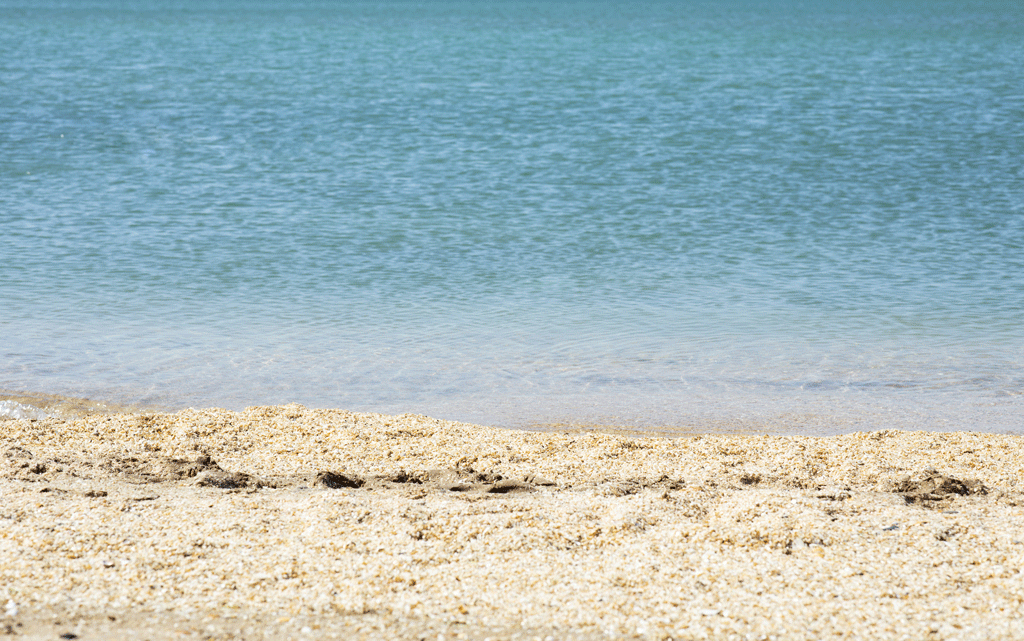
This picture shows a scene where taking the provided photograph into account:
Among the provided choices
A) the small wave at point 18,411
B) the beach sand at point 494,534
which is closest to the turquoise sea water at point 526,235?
the small wave at point 18,411

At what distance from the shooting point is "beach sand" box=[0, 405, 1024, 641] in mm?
3555

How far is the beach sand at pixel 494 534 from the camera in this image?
140 inches

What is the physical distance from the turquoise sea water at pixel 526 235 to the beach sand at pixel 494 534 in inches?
42.9

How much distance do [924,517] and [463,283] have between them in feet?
20.9

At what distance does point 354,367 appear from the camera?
24.9ft

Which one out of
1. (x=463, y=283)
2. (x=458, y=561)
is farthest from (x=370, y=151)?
(x=458, y=561)

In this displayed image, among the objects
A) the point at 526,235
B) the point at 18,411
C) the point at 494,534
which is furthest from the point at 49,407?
the point at 526,235

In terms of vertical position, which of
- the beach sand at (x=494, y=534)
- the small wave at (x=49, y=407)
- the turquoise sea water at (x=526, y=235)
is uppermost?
the beach sand at (x=494, y=534)

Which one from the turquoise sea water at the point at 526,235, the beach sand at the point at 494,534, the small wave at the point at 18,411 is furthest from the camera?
the turquoise sea water at the point at 526,235

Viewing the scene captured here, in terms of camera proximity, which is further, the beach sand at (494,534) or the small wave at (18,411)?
the small wave at (18,411)

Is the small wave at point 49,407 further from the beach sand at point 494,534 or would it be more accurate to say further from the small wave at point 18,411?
the beach sand at point 494,534

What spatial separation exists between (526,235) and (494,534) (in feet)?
27.1

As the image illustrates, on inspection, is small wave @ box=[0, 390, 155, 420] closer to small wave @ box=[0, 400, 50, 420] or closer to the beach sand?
small wave @ box=[0, 400, 50, 420]

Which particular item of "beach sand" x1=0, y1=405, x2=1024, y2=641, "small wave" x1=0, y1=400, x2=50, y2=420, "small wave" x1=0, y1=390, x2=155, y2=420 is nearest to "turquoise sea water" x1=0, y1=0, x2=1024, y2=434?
"small wave" x1=0, y1=390, x2=155, y2=420
